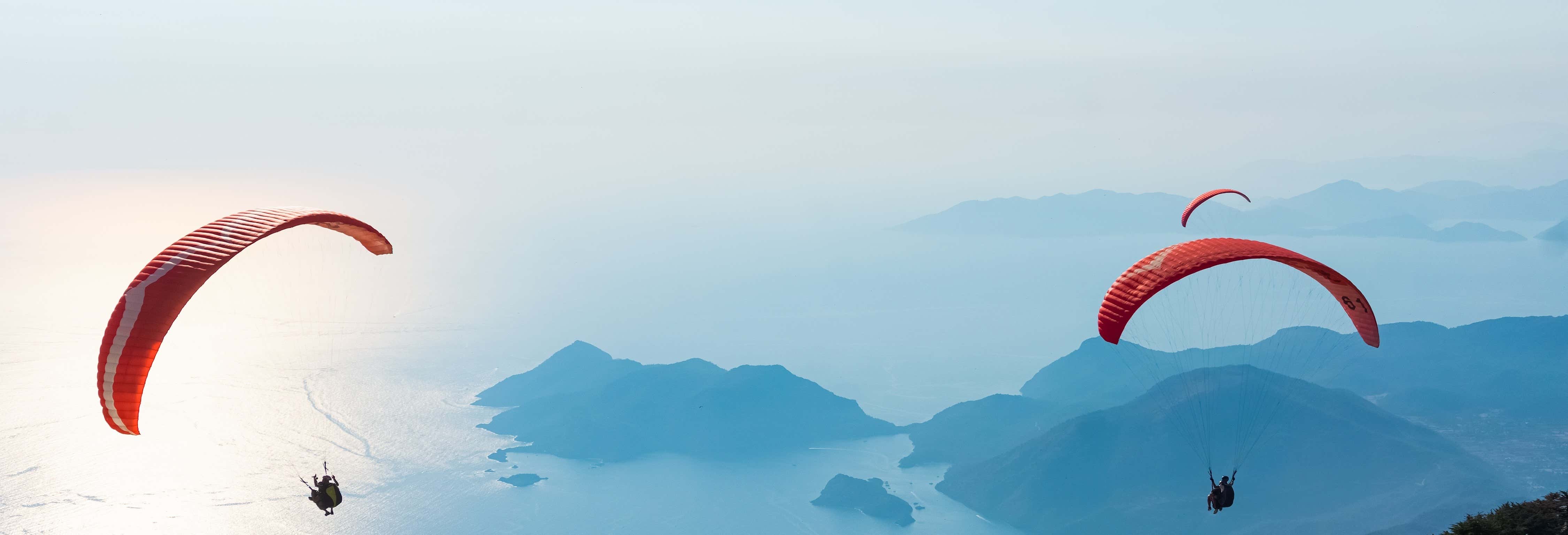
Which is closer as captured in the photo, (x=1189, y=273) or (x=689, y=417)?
(x=1189, y=273)

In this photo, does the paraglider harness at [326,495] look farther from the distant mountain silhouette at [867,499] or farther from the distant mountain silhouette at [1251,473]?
the distant mountain silhouette at [867,499]

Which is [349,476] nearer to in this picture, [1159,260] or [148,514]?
[148,514]

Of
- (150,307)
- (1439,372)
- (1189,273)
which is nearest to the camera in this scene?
(150,307)

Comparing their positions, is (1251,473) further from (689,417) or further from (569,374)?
(569,374)

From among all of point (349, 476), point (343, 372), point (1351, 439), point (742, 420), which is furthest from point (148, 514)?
point (1351, 439)

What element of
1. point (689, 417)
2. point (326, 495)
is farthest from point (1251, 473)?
point (326, 495)

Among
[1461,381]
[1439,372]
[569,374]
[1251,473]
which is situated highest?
[1439,372]

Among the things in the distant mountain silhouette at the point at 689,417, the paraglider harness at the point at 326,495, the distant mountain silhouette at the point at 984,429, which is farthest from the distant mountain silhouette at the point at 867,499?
the paraglider harness at the point at 326,495
